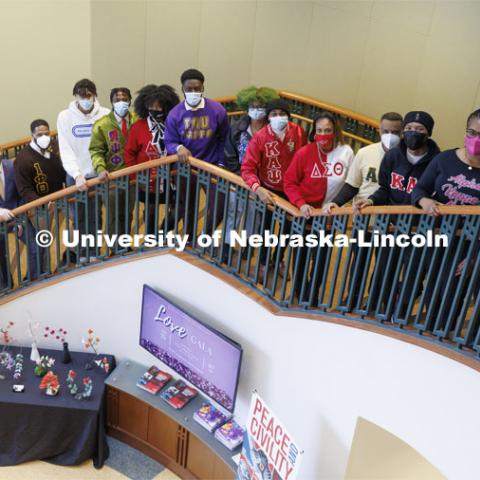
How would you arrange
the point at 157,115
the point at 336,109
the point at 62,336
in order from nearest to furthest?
1. the point at 157,115
2. the point at 62,336
3. the point at 336,109

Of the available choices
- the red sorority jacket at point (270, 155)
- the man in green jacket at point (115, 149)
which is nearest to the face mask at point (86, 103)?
the man in green jacket at point (115, 149)

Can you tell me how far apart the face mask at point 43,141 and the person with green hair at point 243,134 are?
1.50 metres

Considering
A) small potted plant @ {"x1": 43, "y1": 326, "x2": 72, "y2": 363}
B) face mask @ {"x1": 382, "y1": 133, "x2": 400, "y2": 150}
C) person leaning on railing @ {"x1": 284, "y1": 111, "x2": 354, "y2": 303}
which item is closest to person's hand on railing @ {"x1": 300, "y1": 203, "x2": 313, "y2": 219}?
person leaning on railing @ {"x1": 284, "y1": 111, "x2": 354, "y2": 303}

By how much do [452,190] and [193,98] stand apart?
2031 mm

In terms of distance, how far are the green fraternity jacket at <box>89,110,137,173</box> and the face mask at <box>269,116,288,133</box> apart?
1318 mm

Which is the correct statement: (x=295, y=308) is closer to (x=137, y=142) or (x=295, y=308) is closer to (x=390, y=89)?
(x=137, y=142)

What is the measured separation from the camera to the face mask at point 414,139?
3355 mm

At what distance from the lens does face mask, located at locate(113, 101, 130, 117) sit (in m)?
4.54

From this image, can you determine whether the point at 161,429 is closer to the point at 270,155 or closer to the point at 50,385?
the point at 50,385

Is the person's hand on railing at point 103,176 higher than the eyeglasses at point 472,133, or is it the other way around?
the eyeglasses at point 472,133

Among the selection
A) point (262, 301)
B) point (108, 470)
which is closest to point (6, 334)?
point (108, 470)

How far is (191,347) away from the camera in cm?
477

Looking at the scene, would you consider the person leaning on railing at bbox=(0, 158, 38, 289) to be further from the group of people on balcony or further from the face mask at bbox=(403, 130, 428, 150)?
the face mask at bbox=(403, 130, 428, 150)

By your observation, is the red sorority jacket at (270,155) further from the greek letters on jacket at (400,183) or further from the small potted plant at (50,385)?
the small potted plant at (50,385)
